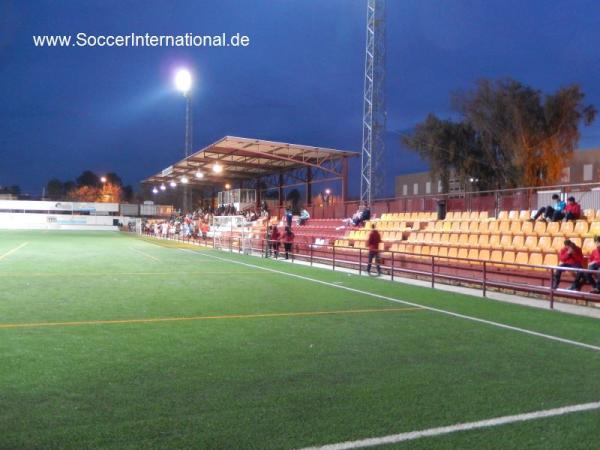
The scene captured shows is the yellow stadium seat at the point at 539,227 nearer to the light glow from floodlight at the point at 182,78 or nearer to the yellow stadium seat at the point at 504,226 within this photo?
the yellow stadium seat at the point at 504,226

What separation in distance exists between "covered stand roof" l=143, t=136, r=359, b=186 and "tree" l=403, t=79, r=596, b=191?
1211 cm

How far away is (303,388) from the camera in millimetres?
5754

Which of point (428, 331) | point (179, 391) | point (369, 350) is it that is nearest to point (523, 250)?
point (428, 331)

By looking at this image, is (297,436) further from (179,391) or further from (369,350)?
(369,350)

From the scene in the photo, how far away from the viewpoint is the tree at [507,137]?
40844mm

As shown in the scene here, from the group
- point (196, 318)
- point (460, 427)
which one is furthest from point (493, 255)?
point (460, 427)

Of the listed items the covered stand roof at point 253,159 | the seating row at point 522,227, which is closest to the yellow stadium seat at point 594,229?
the seating row at point 522,227

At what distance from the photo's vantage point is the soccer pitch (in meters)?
4.56

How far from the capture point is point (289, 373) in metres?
6.33

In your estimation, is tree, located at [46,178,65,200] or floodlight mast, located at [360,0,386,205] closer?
floodlight mast, located at [360,0,386,205]

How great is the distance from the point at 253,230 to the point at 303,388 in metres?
29.6

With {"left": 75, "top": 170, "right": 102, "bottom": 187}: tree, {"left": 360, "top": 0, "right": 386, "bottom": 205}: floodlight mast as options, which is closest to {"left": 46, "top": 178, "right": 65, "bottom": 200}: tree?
{"left": 75, "top": 170, "right": 102, "bottom": 187}: tree

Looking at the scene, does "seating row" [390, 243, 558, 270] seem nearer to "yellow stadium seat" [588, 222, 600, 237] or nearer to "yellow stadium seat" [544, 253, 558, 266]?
"yellow stadium seat" [544, 253, 558, 266]

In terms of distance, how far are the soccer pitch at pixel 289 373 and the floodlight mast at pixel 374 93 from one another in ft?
61.0
